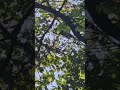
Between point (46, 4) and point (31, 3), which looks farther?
point (46, 4)

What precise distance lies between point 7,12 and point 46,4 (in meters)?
3.75

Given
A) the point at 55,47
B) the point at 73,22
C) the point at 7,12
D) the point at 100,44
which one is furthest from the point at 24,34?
the point at 55,47

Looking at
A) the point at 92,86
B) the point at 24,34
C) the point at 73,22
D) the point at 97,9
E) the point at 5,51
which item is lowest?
the point at 92,86

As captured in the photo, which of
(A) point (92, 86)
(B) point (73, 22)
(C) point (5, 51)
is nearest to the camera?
(A) point (92, 86)

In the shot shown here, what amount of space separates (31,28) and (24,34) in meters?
0.08

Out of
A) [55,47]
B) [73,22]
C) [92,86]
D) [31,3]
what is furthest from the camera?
[55,47]

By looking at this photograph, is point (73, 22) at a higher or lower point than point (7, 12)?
higher

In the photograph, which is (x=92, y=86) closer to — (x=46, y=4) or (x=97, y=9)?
(x=97, y=9)

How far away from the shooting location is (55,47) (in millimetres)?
5668

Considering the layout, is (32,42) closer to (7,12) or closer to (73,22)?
(7,12)

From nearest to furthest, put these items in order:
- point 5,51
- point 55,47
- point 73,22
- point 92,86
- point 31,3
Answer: point 92,86 < point 5,51 < point 31,3 < point 73,22 < point 55,47

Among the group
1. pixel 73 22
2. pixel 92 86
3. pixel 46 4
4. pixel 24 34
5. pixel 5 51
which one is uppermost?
pixel 46 4

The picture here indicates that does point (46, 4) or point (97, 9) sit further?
point (46, 4)

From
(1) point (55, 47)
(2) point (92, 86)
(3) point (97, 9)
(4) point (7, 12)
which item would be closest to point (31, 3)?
(4) point (7, 12)
